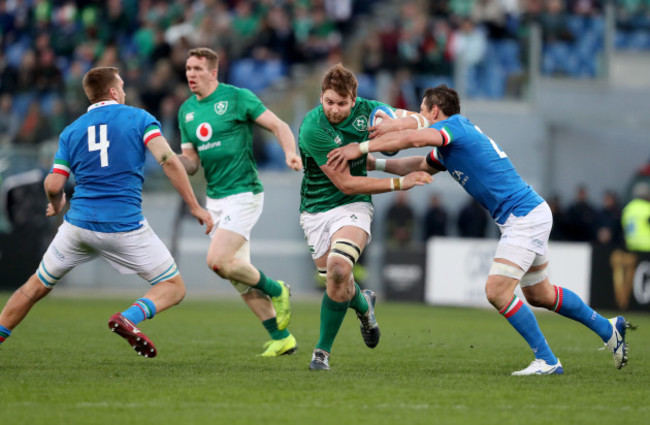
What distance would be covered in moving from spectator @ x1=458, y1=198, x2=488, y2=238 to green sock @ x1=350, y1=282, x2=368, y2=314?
41.2 ft

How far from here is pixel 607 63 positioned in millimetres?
22734

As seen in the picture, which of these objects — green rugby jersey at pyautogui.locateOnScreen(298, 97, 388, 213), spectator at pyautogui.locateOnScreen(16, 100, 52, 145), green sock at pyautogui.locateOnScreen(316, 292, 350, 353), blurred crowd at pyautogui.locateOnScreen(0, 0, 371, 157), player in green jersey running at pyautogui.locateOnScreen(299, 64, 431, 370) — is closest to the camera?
player in green jersey running at pyautogui.locateOnScreen(299, 64, 431, 370)

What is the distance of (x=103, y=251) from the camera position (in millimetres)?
8250

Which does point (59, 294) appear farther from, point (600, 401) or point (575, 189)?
point (600, 401)

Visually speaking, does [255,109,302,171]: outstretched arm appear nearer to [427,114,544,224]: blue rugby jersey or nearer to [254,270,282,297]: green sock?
[254,270,282,297]: green sock

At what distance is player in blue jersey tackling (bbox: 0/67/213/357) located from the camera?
810 centimetres

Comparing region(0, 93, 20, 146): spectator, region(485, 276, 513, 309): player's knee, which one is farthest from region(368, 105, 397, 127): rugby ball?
region(0, 93, 20, 146): spectator

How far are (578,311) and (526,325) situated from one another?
635mm

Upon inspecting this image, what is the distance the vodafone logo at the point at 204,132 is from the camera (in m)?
9.70

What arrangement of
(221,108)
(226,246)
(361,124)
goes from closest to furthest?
(361,124), (226,246), (221,108)

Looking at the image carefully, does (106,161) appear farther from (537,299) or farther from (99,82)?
(537,299)

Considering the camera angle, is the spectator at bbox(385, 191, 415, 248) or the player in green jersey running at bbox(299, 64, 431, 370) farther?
the spectator at bbox(385, 191, 415, 248)

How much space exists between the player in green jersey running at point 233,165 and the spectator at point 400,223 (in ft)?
38.8

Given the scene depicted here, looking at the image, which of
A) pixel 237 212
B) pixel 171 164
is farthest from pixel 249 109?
pixel 171 164
